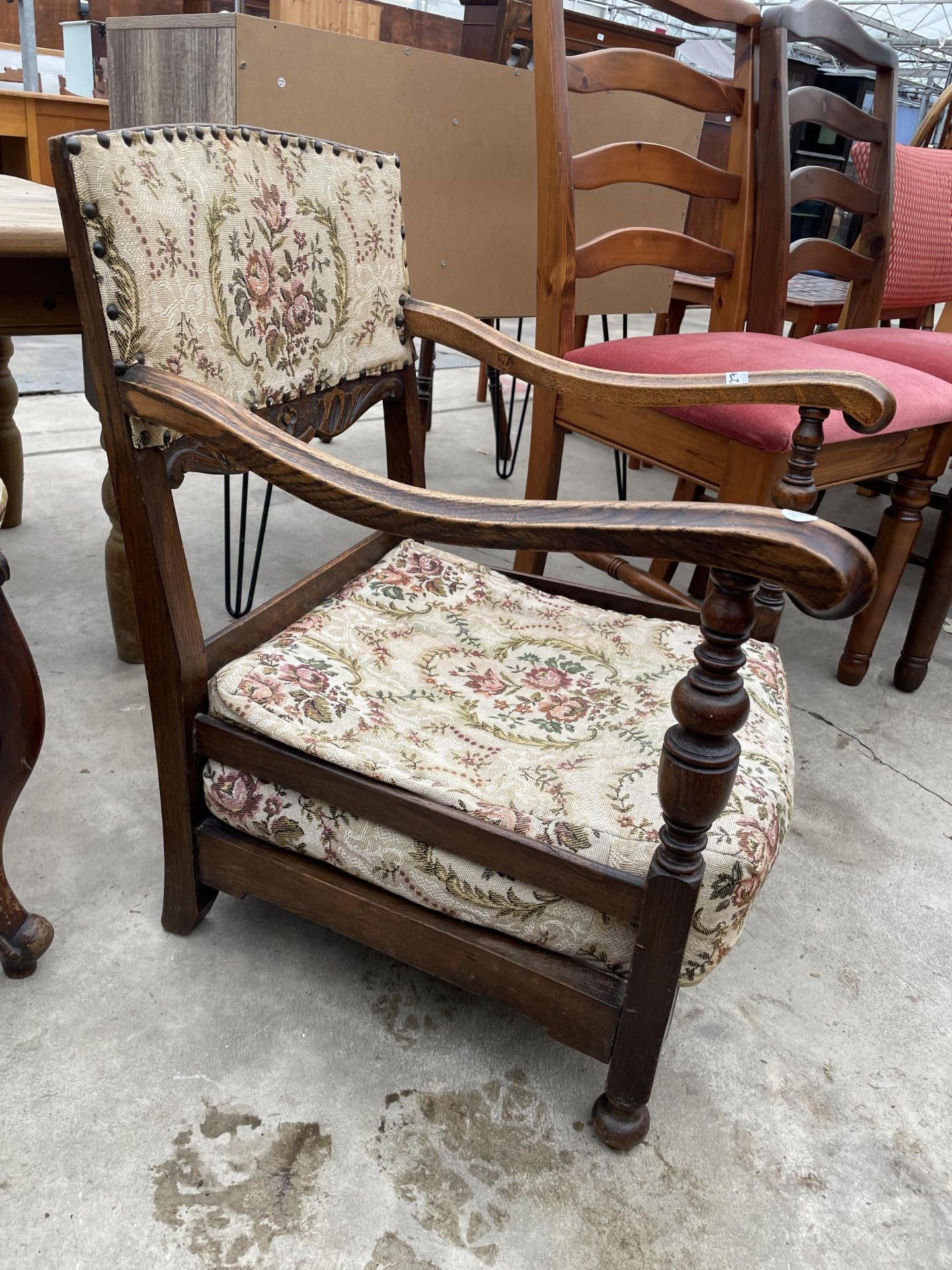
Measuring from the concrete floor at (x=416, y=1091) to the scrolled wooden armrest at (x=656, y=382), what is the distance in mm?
710

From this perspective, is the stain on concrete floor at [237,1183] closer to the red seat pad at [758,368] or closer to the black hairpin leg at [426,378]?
the red seat pad at [758,368]

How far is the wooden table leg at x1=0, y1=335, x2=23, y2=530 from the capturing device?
1.96m

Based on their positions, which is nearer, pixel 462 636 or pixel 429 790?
pixel 429 790

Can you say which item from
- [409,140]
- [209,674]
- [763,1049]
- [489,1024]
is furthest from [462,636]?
[409,140]

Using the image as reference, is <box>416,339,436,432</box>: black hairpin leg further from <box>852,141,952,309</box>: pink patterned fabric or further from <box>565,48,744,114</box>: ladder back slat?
<box>852,141,952,309</box>: pink patterned fabric

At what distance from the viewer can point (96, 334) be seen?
888 millimetres

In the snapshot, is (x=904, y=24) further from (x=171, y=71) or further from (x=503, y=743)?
(x=503, y=743)

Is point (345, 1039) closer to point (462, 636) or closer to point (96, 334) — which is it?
point (462, 636)

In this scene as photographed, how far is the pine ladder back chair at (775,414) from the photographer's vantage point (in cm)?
139

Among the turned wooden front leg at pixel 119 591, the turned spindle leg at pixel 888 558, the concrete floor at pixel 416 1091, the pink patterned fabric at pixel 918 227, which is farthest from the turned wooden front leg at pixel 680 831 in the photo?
the pink patterned fabric at pixel 918 227

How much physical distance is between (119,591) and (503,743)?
0.94 m

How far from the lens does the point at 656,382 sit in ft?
3.88

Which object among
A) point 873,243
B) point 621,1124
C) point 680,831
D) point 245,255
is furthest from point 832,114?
point 621,1124

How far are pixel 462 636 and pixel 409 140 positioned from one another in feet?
3.71
